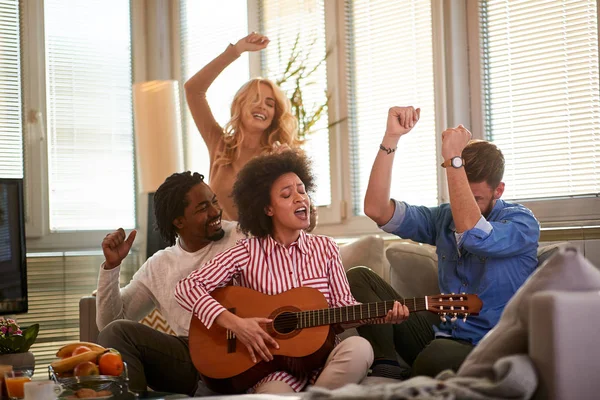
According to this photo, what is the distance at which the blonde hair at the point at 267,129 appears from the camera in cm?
366

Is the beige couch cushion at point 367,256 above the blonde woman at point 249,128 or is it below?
below

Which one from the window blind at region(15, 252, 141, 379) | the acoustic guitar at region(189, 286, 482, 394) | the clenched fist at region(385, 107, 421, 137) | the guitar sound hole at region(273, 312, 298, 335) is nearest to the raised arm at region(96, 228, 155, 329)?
the acoustic guitar at region(189, 286, 482, 394)

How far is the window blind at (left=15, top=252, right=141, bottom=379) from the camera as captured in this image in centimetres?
479

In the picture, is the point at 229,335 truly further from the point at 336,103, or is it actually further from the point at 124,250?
the point at 336,103

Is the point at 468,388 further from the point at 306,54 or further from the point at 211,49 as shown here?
the point at 211,49

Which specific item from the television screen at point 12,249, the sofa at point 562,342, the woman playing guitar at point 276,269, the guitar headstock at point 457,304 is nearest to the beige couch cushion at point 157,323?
the television screen at point 12,249

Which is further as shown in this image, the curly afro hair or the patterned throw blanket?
the curly afro hair

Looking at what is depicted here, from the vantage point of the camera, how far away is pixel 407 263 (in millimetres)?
3033

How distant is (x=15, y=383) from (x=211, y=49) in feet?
11.2

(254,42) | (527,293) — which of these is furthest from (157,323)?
(527,293)

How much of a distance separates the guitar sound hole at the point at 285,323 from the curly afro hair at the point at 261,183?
1.11 feet

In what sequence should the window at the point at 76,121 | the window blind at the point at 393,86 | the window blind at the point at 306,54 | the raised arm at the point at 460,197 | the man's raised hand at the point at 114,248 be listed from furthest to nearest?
the window at the point at 76,121 < the window blind at the point at 306,54 < the window blind at the point at 393,86 < the man's raised hand at the point at 114,248 < the raised arm at the point at 460,197

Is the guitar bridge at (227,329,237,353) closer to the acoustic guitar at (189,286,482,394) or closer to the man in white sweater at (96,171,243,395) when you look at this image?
the acoustic guitar at (189,286,482,394)

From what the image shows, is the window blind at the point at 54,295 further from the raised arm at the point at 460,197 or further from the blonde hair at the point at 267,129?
the raised arm at the point at 460,197
